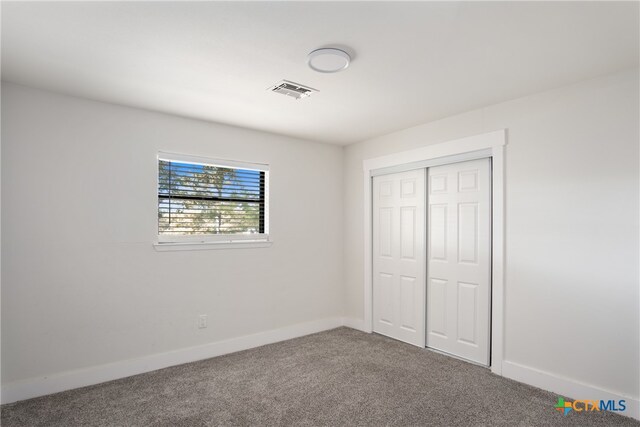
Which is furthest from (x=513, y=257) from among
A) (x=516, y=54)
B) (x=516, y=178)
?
(x=516, y=54)

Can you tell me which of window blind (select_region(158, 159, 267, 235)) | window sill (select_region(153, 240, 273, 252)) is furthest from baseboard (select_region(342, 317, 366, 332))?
window blind (select_region(158, 159, 267, 235))

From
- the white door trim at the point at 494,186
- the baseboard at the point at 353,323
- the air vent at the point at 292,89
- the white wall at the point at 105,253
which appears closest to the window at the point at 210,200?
the white wall at the point at 105,253

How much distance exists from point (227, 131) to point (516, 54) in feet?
8.92

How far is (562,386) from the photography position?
2773 mm

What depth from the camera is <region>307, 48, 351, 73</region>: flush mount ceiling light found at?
2.21m

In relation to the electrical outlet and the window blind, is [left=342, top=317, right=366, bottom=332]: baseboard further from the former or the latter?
the electrical outlet

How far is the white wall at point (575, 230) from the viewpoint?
253 cm

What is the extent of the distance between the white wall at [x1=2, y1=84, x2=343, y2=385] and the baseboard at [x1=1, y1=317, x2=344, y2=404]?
6 cm

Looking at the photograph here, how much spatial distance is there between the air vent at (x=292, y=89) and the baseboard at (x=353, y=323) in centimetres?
290

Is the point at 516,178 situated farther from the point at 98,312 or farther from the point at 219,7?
the point at 98,312

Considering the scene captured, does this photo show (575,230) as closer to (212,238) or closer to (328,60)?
(328,60)

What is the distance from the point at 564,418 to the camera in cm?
246

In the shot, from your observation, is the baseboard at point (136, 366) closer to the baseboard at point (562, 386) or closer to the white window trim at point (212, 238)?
the white window trim at point (212, 238)

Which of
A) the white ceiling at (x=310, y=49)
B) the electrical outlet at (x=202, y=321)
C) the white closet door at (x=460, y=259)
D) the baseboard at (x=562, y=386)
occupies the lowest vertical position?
the baseboard at (x=562, y=386)
